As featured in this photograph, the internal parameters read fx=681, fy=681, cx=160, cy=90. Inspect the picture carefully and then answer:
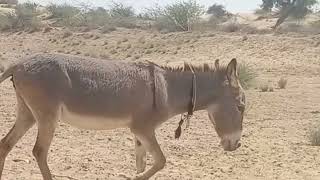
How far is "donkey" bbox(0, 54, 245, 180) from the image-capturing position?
7801 mm

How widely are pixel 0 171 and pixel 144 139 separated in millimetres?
1865

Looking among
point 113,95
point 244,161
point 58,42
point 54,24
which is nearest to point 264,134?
point 244,161

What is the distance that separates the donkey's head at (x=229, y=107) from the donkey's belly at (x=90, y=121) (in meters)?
1.25

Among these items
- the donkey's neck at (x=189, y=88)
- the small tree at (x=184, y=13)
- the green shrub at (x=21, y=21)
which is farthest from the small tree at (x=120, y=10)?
the donkey's neck at (x=189, y=88)

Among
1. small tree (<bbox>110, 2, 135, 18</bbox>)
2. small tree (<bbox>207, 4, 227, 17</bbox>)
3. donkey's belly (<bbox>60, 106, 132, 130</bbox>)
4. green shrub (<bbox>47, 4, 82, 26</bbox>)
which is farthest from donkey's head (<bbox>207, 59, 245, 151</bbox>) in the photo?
small tree (<bbox>207, 4, 227, 17</bbox>)

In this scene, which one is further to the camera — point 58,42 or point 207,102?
A: point 58,42

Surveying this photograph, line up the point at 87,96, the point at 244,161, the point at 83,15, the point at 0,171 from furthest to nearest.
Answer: the point at 83,15, the point at 244,161, the point at 0,171, the point at 87,96

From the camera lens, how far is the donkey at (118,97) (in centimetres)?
780

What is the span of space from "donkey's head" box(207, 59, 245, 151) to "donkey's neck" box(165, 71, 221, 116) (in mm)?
86

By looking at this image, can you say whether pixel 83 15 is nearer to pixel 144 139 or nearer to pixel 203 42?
pixel 203 42

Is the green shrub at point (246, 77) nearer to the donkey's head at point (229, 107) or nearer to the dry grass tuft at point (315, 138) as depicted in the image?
the dry grass tuft at point (315, 138)

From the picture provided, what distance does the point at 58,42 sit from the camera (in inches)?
1802

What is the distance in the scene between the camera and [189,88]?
8.67 metres

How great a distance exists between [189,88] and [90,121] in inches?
56.7
